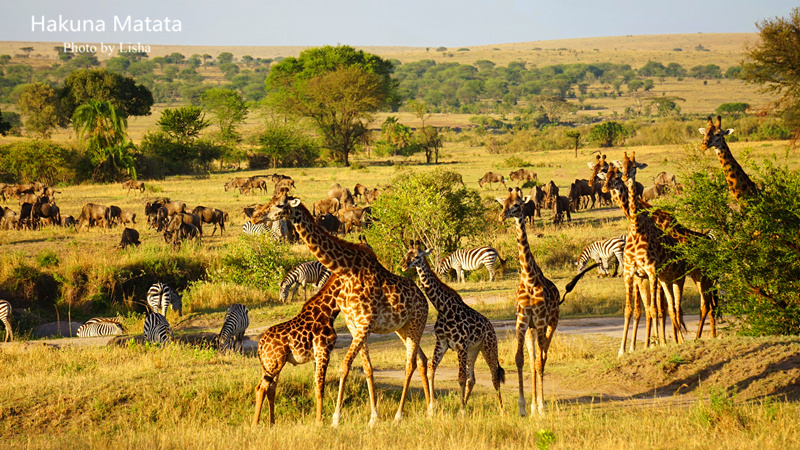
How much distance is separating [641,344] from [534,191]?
52.9ft

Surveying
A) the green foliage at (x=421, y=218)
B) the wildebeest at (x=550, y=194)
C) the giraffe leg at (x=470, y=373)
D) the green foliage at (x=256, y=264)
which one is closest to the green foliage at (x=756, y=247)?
the giraffe leg at (x=470, y=373)

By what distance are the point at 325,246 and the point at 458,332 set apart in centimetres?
172

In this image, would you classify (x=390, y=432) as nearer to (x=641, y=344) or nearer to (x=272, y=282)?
(x=641, y=344)

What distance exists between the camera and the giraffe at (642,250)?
1020 cm

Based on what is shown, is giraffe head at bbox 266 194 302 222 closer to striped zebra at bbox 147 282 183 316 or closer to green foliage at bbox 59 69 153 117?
striped zebra at bbox 147 282 183 316

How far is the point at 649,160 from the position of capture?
43875 millimetres

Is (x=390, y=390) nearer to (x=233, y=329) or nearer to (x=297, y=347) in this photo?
(x=297, y=347)

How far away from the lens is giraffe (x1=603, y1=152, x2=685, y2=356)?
10.2 m

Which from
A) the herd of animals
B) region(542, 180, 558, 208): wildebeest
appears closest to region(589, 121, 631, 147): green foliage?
region(542, 180, 558, 208): wildebeest

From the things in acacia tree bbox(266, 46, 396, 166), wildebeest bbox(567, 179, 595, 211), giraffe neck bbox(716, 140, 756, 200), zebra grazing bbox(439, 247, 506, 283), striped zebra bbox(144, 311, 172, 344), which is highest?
acacia tree bbox(266, 46, 396, 166)

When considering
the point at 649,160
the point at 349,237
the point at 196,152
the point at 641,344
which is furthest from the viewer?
the point at 196,152

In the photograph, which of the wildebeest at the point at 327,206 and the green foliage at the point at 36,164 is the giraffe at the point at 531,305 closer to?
the wildebeest at the point at 327,206

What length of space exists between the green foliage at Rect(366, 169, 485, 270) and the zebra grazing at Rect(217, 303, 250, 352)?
695 cm

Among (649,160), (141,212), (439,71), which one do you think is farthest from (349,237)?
(439,71)
